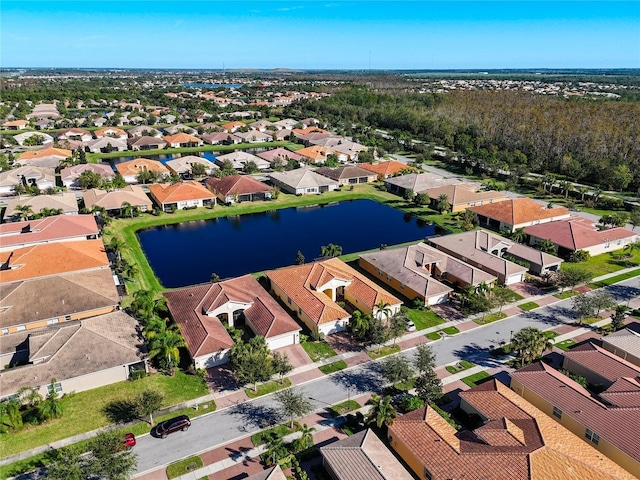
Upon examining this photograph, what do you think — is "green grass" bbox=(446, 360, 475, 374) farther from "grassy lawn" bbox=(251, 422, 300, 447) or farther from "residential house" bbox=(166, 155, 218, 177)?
"residential house" bbox=(166, 155, 218, 177)

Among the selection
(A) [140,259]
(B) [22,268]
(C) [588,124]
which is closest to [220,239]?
(A) [140,259]

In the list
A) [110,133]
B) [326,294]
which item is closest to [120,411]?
[326,294]

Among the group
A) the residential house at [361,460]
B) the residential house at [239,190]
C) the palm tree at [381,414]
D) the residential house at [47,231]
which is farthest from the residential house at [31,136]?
the residential house at [361,460]

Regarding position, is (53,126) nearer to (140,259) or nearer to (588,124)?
(140,259)

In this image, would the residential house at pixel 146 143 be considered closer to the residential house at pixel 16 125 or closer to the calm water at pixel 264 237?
the residential house at pixel 16 125

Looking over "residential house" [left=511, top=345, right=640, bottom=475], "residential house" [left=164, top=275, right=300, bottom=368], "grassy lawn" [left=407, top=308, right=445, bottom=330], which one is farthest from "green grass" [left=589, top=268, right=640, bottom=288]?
"residential house" [left=164, top=275, right=300, bottom=368]

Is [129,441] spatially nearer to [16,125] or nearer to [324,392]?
[324,392]
